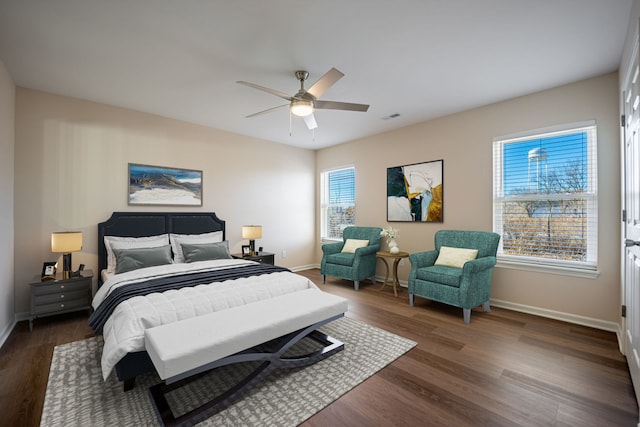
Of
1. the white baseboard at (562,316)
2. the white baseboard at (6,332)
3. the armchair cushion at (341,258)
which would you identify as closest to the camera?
the white baseboard at (6,332)

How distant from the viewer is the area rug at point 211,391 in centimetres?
177

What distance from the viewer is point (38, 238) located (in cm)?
345

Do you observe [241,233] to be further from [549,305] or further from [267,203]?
[549,305]

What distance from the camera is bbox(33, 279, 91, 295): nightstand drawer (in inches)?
123

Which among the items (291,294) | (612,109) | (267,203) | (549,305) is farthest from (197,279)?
(612,109)

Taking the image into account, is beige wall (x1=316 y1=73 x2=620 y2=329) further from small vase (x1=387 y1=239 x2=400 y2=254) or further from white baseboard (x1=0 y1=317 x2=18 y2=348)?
white baseboard (x1=0 y1=317 x2=18 y2=348)

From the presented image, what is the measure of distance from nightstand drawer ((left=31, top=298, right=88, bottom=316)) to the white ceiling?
251 cm

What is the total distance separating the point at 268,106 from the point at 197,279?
2.43 metres

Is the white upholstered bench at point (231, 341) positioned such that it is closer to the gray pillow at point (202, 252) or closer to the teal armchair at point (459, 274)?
the teal armchair at point (459, 274)

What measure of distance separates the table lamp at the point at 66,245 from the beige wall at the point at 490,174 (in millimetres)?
4356

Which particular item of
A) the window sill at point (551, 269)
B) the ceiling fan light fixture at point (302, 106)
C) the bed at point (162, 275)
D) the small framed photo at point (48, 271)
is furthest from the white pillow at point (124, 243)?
the window sill at point (551, 269)

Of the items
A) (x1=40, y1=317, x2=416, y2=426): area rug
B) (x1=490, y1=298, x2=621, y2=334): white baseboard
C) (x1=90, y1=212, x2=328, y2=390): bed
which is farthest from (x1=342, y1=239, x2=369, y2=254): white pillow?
(x1=40, y1=317, x2=416, y2=426): area rug

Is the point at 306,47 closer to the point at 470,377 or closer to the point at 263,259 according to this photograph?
the point at 470,377

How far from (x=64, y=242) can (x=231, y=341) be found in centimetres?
278
